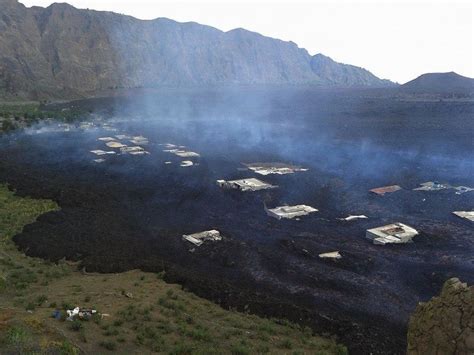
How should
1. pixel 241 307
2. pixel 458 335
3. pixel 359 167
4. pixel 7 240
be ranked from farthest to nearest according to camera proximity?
pixel 359 167
pixel 7 240
pixel 241 307
pixel 458 335

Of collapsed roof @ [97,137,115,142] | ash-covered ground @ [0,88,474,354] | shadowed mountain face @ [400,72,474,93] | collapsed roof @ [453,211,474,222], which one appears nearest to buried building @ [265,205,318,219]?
ash-covered ground @ [0,88,474,354]

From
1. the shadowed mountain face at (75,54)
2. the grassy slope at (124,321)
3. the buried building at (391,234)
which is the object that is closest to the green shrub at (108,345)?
the grassy slope at (124,321)

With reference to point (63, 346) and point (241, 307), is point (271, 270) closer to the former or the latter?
point (241, 307)

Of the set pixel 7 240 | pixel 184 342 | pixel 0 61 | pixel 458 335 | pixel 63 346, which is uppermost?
pixel 0 61

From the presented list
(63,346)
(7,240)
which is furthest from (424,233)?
(7,240)

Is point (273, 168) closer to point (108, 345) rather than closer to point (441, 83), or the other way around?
point (108, 345)

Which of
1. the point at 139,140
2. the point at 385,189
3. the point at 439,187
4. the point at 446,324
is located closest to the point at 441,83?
the point at 139,140

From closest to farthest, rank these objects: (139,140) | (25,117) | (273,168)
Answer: (273,168), (139,140), (25,117)

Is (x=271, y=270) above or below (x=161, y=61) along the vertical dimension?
below
